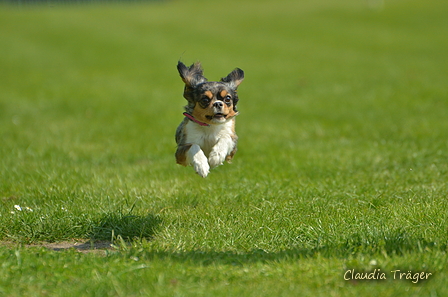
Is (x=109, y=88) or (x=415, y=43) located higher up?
(x=415, y=43)

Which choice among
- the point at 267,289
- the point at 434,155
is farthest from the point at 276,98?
the point at 267,289

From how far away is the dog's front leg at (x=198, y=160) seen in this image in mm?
5626

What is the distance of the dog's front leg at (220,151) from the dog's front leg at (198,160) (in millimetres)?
155

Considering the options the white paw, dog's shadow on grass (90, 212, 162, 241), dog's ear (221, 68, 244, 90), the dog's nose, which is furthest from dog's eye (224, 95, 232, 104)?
dog's shadow on grass (90, 212, 162, 241)

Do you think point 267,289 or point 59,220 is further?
point 59,220

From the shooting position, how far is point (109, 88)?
17484mm

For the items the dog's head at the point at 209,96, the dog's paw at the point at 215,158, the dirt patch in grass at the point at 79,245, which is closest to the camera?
the dirt patch in grass at the point at 79,245

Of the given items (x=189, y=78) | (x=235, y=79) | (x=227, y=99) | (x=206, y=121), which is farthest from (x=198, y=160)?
(x=235, y=79)

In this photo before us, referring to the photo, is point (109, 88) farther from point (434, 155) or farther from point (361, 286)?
point (361, 286)

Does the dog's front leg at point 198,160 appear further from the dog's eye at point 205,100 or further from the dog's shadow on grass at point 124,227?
the dog's shadow on grass at point 124,227

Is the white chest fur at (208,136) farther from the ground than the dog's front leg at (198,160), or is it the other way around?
the white chest fur at (208,136)

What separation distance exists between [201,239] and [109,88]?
12.9 meters

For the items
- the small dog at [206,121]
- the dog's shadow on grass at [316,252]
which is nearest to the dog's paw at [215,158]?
the small dog at [206,121]

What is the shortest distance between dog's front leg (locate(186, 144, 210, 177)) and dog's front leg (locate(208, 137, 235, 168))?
0.15 m
